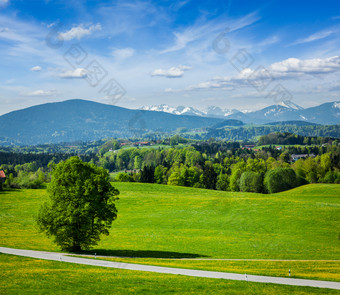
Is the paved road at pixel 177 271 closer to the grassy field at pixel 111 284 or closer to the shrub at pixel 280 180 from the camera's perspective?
the grassy field at pixel 111 284

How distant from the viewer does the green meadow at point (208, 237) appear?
23219 mm

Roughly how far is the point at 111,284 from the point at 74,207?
549 inches

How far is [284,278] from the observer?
2086 centimetres

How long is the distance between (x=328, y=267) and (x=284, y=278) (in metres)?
6.70

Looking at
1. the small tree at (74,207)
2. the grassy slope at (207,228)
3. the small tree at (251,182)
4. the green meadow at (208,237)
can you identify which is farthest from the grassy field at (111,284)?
the small tree at (251,182)

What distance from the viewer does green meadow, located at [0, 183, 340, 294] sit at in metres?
23.2

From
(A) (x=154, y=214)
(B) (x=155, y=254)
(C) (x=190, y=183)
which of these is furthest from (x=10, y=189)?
(B) (x=155, y=254)

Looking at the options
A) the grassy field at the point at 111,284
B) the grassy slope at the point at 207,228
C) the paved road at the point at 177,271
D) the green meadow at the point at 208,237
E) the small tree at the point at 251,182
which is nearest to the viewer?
the grassy field at the point at 111,284

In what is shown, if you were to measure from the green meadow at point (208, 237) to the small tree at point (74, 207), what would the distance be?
2.59 metres

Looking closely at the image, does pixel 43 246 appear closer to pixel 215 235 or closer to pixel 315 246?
pixel 215 235

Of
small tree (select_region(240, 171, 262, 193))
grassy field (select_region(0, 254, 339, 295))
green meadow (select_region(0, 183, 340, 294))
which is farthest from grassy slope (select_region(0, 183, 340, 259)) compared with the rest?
small tree (select_region(240, 171, 262, 193))

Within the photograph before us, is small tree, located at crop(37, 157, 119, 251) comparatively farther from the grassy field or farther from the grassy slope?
the grassy field

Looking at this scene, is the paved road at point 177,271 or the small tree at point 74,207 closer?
the paved road at point 177,271

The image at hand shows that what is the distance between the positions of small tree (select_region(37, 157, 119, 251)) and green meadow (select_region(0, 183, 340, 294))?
2.59 meters
